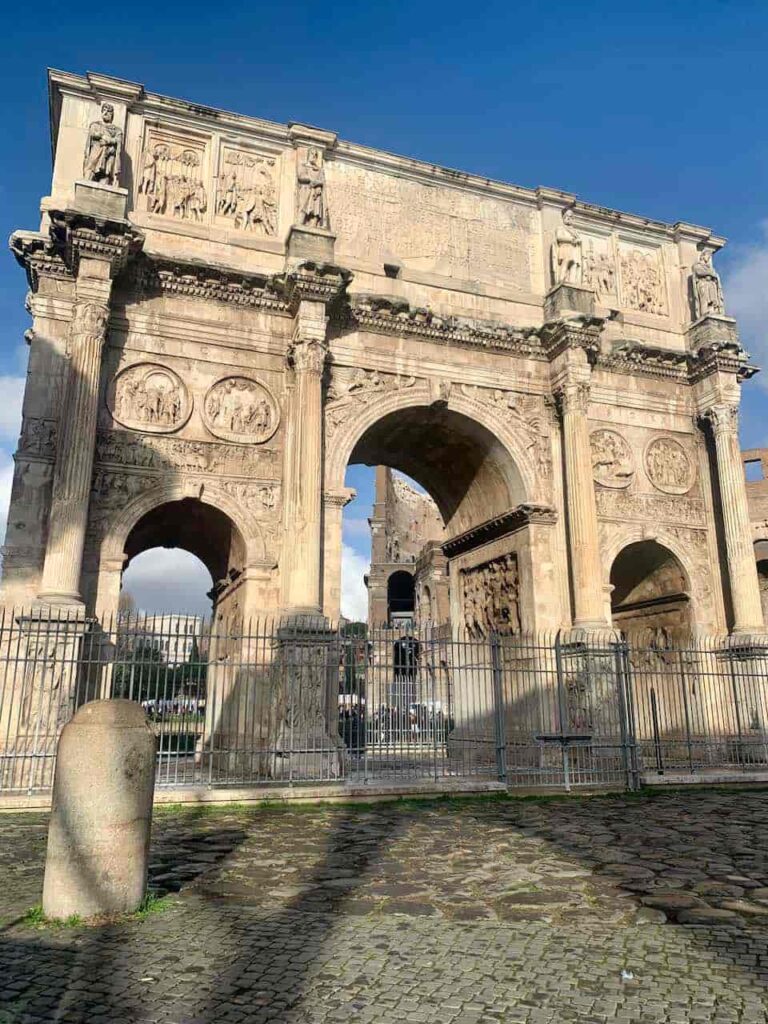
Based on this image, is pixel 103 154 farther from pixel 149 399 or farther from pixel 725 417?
pixel 725 417

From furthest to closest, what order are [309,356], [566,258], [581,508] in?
1. [566,258]
2. [581,508]
3. [309,356]

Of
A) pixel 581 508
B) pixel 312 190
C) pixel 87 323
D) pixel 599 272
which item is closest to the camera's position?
pixel 87 323

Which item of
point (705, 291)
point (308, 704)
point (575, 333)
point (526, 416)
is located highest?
point (705, 291)

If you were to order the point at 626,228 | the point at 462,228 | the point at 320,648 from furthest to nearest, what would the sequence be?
the point at 626,228 < the point at 462,228 < the point at 320,648

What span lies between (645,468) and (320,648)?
8.47 meters

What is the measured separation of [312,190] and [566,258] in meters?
5.45

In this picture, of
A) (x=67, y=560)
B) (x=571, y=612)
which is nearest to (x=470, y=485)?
(x=571, y=612)

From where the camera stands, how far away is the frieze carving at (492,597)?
15.8 m

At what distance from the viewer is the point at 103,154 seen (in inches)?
524

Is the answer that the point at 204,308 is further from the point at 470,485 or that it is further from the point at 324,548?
the point at 470,485

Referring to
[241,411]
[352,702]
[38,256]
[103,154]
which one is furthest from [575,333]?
[38,256]

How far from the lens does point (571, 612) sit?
15008 millimetres

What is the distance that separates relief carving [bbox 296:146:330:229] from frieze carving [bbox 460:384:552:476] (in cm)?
419

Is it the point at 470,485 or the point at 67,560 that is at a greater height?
the point at 470,485
